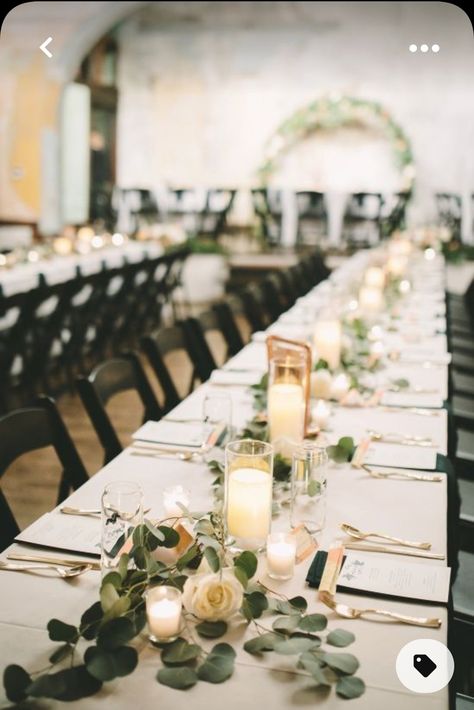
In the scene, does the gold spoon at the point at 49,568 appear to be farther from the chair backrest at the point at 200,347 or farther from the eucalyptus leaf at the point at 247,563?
the chair backrest at the point at 200,347

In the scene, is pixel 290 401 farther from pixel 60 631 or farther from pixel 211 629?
pixel 60 631

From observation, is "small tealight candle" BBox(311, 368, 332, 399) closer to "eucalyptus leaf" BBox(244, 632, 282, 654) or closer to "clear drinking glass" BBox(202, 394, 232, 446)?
"clear drinking glass" BBox(202, 394, 232, 446)

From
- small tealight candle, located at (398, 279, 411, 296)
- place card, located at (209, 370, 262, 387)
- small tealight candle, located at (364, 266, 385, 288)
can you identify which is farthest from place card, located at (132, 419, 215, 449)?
small tealight candle, located at (398, 279, 411, 296)

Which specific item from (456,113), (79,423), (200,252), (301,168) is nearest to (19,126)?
(200,252)

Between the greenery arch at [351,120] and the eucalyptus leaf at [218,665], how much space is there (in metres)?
12.5

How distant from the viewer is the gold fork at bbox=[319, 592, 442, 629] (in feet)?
4.70

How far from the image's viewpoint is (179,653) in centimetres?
129

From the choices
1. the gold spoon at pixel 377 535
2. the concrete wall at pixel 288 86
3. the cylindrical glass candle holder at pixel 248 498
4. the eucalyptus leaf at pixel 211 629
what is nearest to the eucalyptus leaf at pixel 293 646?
the eucalyptus leaf at pixel 211 629

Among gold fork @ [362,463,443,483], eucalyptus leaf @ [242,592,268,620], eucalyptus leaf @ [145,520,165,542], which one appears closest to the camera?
eucalyptus leaf @ [242,592,268,620]

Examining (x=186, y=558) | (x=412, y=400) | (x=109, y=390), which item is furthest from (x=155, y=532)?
(x=412, y=400)

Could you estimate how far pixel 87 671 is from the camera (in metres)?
1.24

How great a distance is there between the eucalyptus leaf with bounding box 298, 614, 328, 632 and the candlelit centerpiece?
0.78 meters

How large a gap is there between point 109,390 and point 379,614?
63.5 inches

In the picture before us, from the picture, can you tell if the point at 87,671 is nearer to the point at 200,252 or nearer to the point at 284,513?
the point at 284,513
